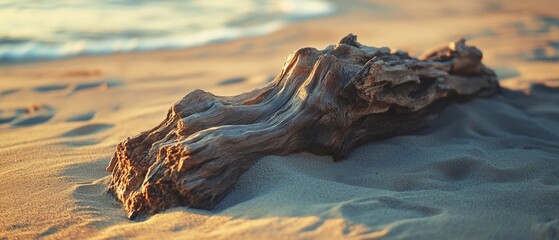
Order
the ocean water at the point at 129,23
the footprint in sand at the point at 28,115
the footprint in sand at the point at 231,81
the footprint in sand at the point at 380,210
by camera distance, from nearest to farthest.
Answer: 1. the footprint in sand at the point at 380,210
2. the footprint in sand at the point at 28,115
3. the footprint in sand at the point at 231,81
4. the ocean water at the point at 129,23

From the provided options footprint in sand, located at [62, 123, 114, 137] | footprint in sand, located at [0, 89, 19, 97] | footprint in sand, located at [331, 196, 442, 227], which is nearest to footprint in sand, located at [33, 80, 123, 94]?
footprint in sand, located at [0, 89, 19, 97]

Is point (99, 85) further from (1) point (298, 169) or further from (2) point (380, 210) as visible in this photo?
(2) point (380, 210)

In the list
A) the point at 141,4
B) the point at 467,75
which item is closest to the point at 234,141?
the point at 467,75

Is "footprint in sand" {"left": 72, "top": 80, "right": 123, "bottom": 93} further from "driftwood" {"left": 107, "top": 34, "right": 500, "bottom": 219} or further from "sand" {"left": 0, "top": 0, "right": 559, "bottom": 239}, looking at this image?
"driftwood" {"left": 107, "top": 34, "right": 500, "bottom": 219}

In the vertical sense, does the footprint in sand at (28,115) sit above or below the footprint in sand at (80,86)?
below

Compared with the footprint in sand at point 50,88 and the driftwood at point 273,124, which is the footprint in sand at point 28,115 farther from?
the driftwood at point 273,124

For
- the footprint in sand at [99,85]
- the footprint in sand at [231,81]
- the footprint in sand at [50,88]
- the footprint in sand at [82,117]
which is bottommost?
the footprint in sand at [82,117]

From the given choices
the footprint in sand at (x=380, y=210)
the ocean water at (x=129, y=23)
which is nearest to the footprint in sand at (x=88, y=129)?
the footprint in sand at (x=380, y=210)

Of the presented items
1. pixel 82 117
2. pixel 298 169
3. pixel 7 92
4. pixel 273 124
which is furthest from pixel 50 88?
pixel 298 169
